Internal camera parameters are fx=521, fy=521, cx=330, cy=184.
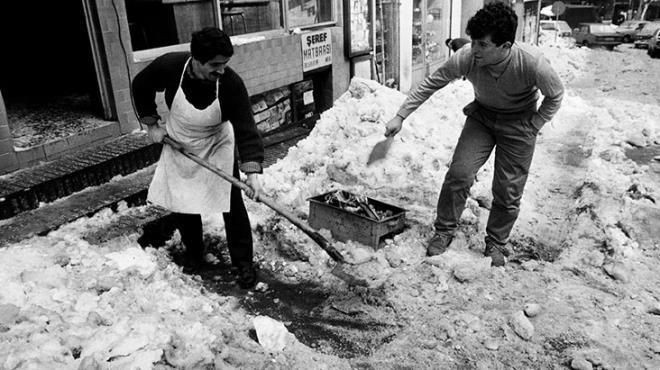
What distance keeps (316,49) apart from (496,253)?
5.31 m

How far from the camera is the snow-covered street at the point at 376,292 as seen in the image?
289 centimetres

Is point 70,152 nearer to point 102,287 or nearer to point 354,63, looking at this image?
point 102,287

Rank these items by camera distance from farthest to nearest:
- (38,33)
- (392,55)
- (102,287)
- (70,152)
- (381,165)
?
(392,55) → (38,33) → (381,165) → (70,152) → (102,287)

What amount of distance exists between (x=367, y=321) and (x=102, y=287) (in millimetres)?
1758

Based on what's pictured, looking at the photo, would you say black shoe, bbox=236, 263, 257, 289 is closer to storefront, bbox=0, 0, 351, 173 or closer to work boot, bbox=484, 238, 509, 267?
work boot, bbox=484, 238, 509, 267

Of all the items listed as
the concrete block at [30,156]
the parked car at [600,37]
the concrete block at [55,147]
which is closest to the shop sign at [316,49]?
the concrete block at [55,147]

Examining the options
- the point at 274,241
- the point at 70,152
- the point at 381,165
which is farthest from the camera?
the point at 381,165

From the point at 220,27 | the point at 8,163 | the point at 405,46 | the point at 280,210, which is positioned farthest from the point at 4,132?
the point at 405,46

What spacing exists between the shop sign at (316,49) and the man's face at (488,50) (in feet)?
16.0

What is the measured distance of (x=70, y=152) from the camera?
200 inches

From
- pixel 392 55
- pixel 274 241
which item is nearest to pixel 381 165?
pixel 274 241

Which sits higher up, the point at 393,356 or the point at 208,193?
the point at 208,193

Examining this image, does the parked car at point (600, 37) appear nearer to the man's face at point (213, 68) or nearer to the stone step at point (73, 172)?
the stone step at point (73, 172)

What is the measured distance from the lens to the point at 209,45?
308cm
